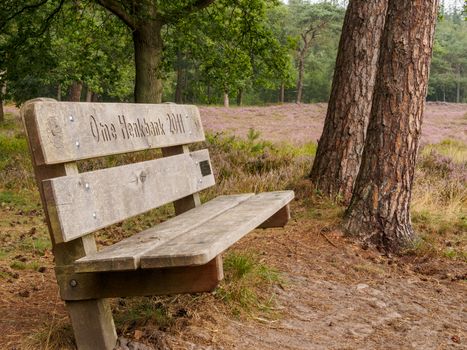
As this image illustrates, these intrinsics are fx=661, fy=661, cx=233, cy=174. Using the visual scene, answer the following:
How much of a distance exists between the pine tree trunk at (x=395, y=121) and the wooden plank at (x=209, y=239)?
179 cm

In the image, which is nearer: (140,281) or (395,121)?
(140,281)

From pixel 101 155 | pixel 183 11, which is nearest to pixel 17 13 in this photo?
pixel 183 11

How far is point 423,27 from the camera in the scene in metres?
5.43

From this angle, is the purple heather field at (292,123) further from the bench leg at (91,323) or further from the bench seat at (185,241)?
the bench leg at (91,323)

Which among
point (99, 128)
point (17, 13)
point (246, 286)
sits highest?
point (17, 13)

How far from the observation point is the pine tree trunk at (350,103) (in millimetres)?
6957

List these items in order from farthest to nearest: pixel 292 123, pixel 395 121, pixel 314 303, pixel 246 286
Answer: pixel 292 123 → pixel 395 121 → pixel 314 303 → pixel 246 286

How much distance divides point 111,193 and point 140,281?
20.5 inches

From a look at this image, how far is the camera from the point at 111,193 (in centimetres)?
314

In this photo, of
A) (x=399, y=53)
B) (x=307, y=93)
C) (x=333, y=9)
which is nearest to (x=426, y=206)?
(x=399, y=53)

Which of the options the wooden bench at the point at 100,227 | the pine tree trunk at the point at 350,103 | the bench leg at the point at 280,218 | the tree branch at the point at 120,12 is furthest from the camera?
the tree branch at the point at 120,12

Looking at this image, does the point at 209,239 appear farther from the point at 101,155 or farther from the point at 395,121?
the point at 395,121

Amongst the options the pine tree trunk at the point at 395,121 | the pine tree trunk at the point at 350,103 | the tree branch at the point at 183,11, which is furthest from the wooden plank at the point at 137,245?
the tree branch at the point at 183,11

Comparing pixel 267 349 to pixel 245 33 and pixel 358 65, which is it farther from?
pixel 245 33
